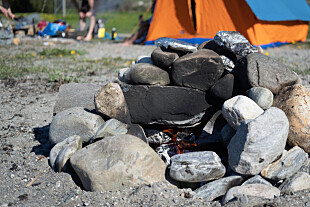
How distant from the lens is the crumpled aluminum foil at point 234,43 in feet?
12.0

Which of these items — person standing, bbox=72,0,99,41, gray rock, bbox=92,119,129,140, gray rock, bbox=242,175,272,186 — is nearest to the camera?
gray rock, bbox=242,175,272,186

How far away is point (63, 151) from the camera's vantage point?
336 centimetres

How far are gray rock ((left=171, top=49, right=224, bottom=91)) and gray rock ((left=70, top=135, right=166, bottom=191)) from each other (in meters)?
0.89

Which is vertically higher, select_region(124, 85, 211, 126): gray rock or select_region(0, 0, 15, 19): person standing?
select_region(124, 85, 211, 126): gray rock

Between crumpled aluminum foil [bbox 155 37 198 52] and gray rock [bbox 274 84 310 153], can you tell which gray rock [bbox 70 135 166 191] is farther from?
gray rock [bbox 274 84 310 153]

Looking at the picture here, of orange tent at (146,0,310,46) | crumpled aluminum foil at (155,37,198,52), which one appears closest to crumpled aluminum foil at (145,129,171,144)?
crumpled aluminum foil at (155,37,198,52)

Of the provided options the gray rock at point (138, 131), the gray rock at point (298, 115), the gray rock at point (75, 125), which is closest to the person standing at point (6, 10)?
the gray rock at point (75, 125)

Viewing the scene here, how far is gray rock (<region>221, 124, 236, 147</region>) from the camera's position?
3.45m

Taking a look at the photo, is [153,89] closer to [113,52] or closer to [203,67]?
[203,67]

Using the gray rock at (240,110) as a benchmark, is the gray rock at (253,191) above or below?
below

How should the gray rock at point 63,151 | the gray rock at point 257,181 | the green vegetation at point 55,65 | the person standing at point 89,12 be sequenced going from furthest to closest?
the person standing at point 89,12 → the green vegetation at point 55,65 → the gray rock at point 63,151 → the gray rock at point 257,181

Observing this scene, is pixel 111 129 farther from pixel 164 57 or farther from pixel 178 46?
pixel 178 46

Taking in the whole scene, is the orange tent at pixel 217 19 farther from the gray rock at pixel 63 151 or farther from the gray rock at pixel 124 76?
the gray rock at pixel 63 151

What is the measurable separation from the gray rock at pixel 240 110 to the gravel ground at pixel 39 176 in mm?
685
